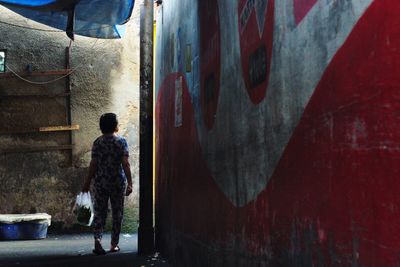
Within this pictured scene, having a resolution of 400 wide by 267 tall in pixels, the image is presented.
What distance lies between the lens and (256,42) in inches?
113

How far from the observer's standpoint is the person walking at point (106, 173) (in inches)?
248

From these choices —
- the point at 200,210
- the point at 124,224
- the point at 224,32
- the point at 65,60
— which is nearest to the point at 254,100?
the point at 224,32

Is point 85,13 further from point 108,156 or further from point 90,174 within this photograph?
point 90,174

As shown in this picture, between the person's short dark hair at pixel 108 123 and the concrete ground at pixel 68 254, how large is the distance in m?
1.53

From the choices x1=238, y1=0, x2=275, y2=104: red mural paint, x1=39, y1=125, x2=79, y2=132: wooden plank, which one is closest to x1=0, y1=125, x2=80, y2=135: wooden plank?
x1=39, y1=125, x2=79, y2=132: wooden plank

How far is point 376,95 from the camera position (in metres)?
1.64

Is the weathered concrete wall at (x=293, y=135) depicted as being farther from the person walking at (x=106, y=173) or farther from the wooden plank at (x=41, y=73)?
the wooden plank at (x=41, y=73)

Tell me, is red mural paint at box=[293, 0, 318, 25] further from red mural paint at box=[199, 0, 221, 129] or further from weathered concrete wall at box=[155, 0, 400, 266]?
red mural paint at box=[199, 0, 221, 129]

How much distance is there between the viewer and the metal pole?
20.0 ft

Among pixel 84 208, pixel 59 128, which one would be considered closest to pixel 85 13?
A: pixel 84 208

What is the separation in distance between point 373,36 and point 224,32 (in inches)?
80.7

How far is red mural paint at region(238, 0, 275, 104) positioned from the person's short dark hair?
3.40 metres

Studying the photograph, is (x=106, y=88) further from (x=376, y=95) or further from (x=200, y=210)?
(x=376, y=95)

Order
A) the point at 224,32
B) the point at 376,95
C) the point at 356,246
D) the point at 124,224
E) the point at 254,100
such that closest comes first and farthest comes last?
the point at 376,95 → the point at 356,246 → the point at 254,100 → the point at 224,32 → the point at 124,224
